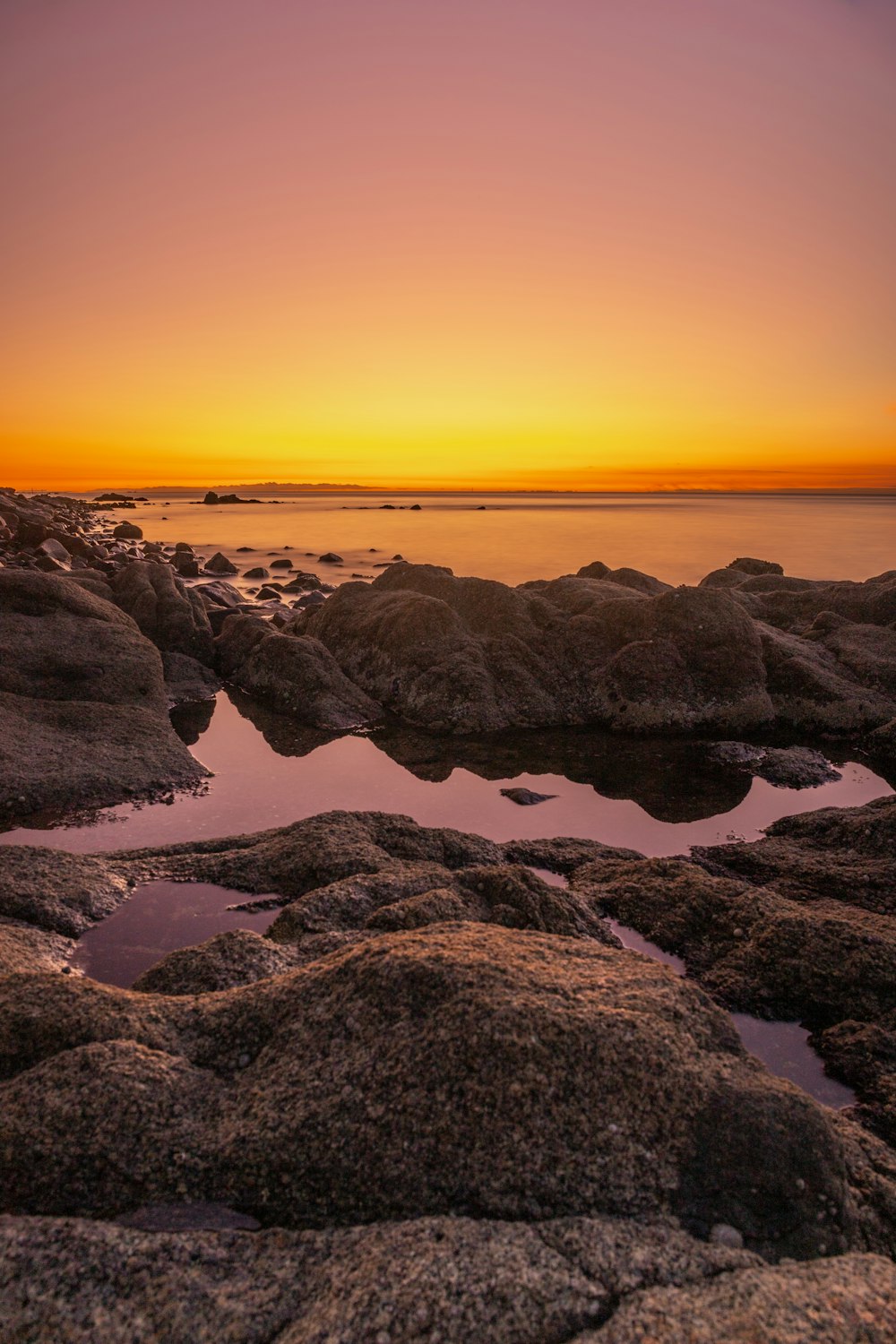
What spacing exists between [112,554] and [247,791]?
27.5 meters

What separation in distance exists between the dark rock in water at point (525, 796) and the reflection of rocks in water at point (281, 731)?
3465 mm

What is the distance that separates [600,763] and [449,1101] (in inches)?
336

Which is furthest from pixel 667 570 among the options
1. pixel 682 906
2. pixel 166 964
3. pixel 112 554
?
pixel 166 964

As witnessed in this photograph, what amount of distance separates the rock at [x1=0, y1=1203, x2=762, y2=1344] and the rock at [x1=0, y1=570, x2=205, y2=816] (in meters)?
6.80

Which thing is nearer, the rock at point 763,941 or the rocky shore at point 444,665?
the rock at point 763,941

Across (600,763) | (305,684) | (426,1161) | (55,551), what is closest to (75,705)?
(305,684)

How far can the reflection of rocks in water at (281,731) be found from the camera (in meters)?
12.0

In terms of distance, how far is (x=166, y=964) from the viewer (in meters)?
5.23

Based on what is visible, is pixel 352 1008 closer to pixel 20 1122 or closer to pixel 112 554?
pixel 20 1122

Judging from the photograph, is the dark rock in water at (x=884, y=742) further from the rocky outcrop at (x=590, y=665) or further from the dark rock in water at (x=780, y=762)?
the dark rock in water at (x=780, y=762)

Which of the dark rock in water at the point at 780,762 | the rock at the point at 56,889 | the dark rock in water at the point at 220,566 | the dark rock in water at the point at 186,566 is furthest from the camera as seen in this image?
the dark rock in water at the point at 220,566

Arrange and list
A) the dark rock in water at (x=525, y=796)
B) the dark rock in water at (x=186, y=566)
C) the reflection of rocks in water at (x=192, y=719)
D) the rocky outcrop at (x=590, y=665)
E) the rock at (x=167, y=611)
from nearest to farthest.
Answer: the dark rock in water at (x=525, y=796) → the reflection of rocks in water at (x=192, y=719) → the rocky outcrop at (x=590, y=665) → the rock at (x=167, y=611) → the dark rock in water at (x=186, y=566)

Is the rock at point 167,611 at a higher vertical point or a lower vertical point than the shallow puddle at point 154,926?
higher

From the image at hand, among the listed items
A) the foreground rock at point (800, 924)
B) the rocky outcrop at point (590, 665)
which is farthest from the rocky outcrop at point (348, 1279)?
the rocky outcrop at point (590, 665)
